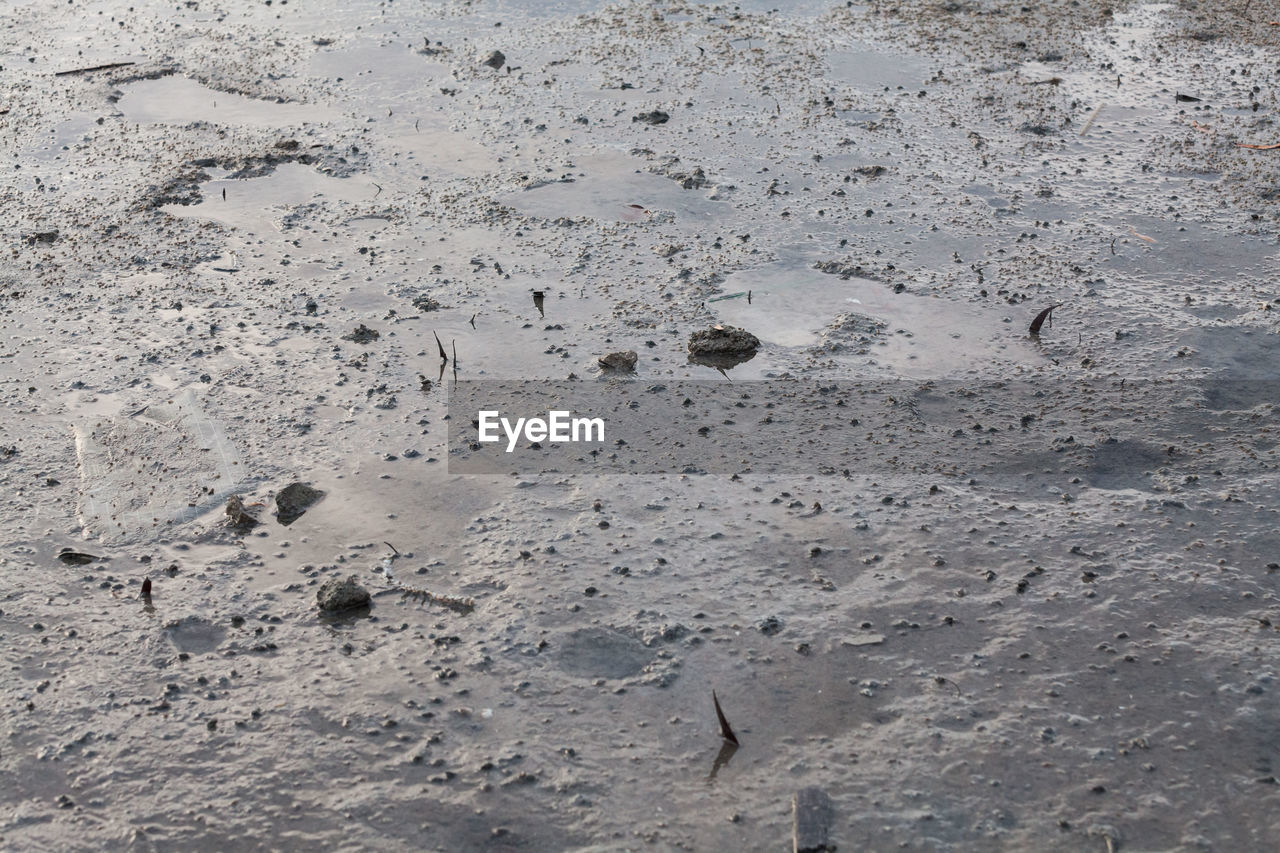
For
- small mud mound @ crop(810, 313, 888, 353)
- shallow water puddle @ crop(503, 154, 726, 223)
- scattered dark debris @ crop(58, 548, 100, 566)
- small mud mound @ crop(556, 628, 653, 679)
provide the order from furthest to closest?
1. shallow water puddle @ crop(503, 154, 726, 223)
2. small mud mound @ crop(810, 313, 888, 353)
3. scattered dark debris @ crop(58, 548, 100, 566)
4. small mud mound @ crop(556, 628, 653, 679)

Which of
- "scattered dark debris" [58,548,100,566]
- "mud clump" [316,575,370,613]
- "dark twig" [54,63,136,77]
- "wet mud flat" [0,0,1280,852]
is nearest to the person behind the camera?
"wet mud flat" [0,0,1280,852]

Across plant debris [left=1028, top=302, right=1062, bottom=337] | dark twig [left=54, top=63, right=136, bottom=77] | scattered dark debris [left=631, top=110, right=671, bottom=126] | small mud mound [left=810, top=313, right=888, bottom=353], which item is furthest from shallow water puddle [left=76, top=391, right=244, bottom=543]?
dark twig [left=54, top=63, right=136, bottom=77]

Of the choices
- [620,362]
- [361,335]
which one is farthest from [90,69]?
[620,362]

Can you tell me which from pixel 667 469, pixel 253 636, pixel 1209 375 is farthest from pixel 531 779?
pixel 1209 375

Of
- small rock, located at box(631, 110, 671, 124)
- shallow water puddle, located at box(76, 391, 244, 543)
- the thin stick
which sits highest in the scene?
the thin stick

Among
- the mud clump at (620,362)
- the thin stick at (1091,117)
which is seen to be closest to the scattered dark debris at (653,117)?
the thin stick at (1091,117)

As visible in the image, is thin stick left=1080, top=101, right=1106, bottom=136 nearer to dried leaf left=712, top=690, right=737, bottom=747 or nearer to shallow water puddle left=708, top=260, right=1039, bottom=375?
shallow water puddle left=708, top=260, right=1039, bottom=375

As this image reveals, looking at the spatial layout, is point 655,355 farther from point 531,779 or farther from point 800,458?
point 531,779
